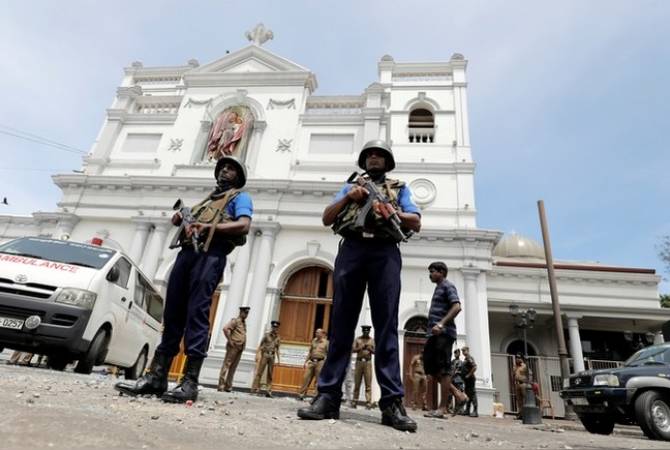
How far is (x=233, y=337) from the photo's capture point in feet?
28.7

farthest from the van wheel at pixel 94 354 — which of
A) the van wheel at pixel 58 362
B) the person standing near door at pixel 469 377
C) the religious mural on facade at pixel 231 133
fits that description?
the religious mural on facade at pixel 231 133

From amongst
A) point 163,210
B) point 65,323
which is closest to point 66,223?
point 163,210

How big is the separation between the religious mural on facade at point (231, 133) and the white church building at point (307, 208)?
0.09 metres

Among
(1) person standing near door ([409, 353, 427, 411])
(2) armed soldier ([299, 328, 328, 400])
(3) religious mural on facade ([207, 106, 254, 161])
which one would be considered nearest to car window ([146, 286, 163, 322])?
(2) armed soldier ([299, 328, 328, 400])

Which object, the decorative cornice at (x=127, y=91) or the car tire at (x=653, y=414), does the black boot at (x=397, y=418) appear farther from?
the decorative cornice at (x=127, y=91)

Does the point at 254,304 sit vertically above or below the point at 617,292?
below

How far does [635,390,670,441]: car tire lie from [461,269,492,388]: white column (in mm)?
6671

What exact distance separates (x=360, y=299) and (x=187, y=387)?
1515 mm

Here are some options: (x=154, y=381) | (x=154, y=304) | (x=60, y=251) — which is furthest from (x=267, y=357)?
(x=154, y=381)

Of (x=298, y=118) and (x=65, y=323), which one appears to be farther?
(x=298, y=118)

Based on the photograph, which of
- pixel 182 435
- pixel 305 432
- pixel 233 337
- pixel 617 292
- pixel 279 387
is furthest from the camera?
pixel 617 292

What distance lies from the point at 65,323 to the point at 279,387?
343 inches

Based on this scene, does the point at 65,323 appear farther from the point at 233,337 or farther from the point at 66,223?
the point at 66,223

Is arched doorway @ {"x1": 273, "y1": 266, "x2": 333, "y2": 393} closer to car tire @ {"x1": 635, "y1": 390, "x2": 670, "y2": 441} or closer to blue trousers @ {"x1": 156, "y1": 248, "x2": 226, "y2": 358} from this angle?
car tire @ {"x1": 635, "y1": 390, "x2": 670, "y2": 441}
